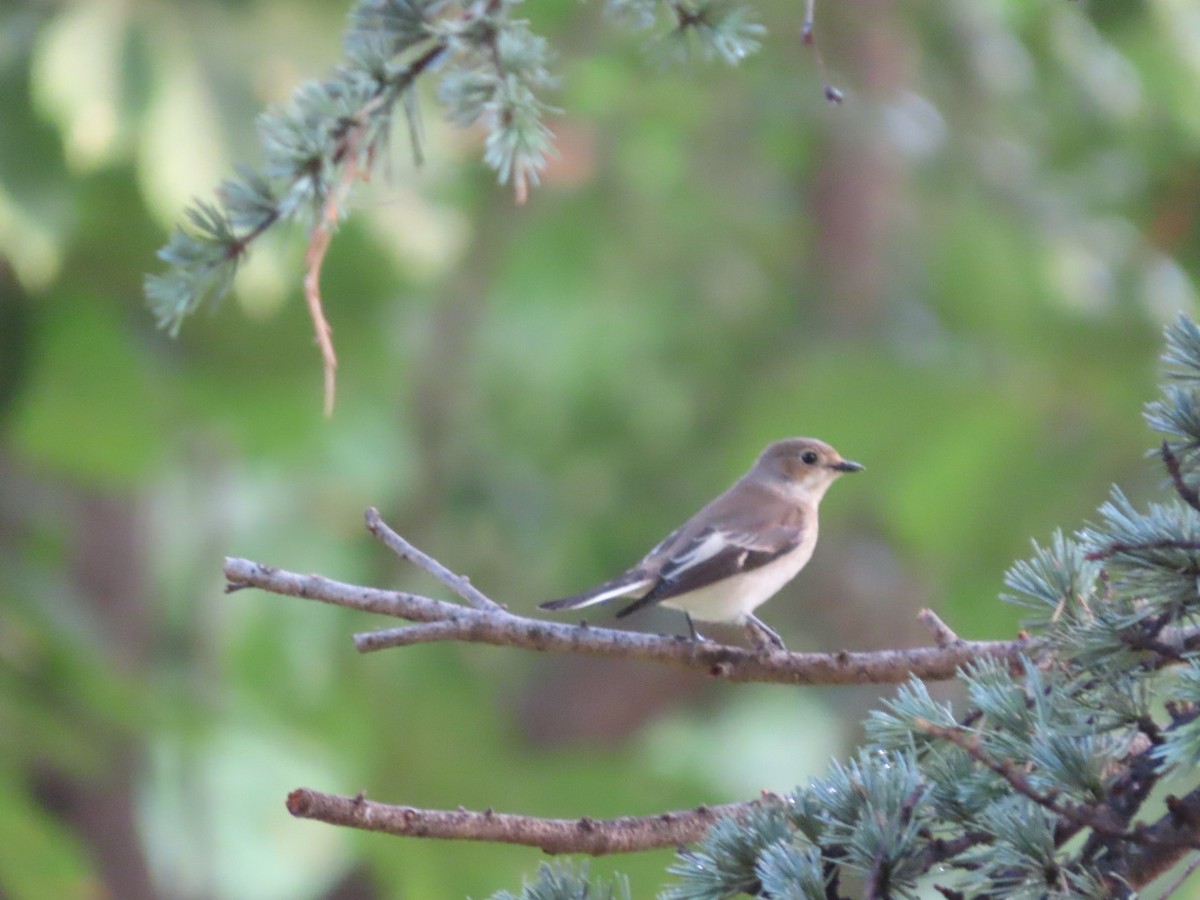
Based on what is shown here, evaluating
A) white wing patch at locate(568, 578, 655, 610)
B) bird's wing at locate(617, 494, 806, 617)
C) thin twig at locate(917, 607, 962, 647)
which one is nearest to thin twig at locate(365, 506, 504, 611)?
thin twig at locate(917, 607, 962, 647)

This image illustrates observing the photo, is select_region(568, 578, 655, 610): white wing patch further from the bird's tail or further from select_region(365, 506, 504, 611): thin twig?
select_region(365, 506, 504, 611): thin twig

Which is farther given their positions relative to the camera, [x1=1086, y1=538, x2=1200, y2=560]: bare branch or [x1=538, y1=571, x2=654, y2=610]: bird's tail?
[x1=538, y1=571, x2=654, y2=610]: bird's tail

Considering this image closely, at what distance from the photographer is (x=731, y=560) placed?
4250 mm

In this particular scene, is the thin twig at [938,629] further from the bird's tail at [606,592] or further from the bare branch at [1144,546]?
the bird's tail at [606,592]

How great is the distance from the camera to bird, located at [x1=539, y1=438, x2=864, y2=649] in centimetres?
402

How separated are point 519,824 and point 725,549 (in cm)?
241

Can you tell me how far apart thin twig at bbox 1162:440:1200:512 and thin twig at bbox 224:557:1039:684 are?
0.42 meters

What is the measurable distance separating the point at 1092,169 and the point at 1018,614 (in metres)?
2.90

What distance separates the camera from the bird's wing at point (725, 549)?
4.03m

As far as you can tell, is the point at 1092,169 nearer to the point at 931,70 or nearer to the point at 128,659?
the point at 931,70

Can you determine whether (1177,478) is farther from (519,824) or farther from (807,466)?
(807,466)

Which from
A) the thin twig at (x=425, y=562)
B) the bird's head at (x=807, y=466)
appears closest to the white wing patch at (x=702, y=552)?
the bird's head at (x=807, y=466)

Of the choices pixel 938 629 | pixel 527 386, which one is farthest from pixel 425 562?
pixel 527 386

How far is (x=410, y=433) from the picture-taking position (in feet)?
27.5
